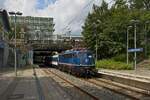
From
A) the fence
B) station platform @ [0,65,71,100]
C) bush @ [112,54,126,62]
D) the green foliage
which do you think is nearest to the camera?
station platform @ [0,65,71,100]

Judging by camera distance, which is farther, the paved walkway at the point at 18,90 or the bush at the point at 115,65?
the bush at the point at 115,65

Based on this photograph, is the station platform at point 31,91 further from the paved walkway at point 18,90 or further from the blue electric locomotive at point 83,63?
the blue electric locomotive at point 83,63

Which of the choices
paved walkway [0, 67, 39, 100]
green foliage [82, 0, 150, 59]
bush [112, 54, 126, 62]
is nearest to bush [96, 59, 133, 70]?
bush [112, 54, 126, 62]

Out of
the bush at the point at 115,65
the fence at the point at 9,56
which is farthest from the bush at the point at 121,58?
the fence at the point at 9,56

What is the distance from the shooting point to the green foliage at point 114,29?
221ft

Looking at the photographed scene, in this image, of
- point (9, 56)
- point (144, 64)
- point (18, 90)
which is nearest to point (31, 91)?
point (18, 90)

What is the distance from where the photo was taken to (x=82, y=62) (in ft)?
132

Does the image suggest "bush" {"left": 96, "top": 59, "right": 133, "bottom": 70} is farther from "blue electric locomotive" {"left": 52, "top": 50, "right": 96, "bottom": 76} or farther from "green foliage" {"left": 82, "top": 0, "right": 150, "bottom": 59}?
"blue electric locomotive" {"left": 52, "top": 50, "right": 96, "bottom": 76}

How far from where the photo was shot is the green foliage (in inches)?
2655

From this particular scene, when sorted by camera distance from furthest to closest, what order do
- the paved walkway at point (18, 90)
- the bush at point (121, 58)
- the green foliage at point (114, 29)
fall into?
the green foliage at point (114, 29), the bush at point (121, 58), the paved walkway at point (18, 90)

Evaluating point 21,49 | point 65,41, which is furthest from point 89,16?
point 65,41

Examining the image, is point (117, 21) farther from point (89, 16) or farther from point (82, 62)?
point (82, 62)

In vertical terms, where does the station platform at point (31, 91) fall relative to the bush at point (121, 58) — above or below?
below

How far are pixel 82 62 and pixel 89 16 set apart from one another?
39065 millimetres
